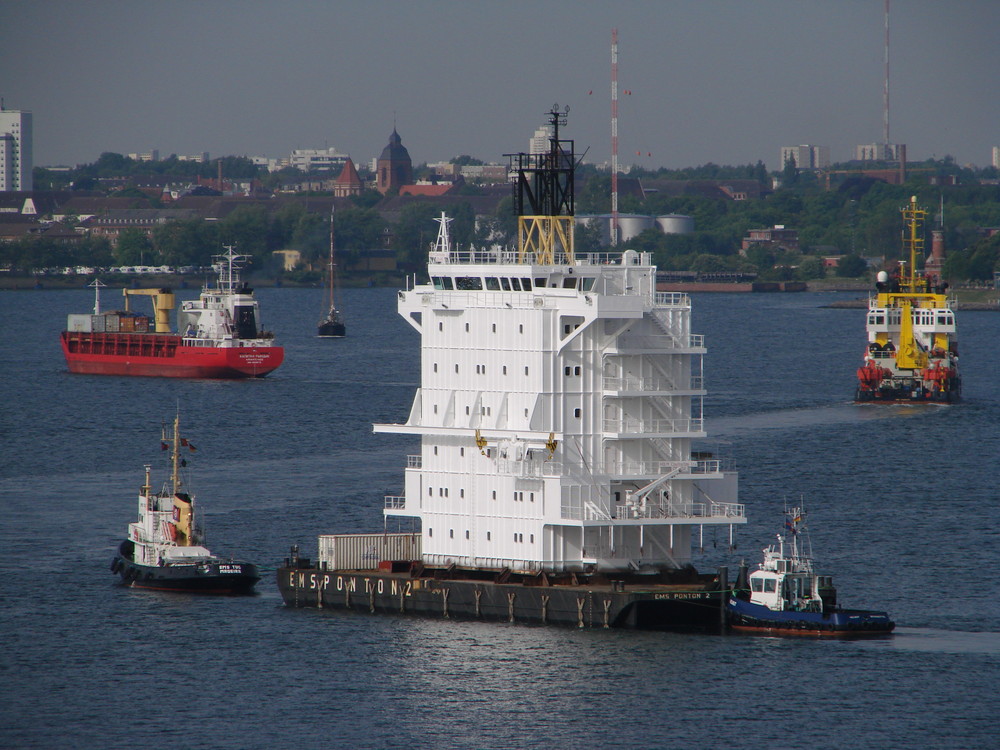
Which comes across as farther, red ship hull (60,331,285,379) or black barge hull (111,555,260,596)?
red ship hull (60,331,285,379)

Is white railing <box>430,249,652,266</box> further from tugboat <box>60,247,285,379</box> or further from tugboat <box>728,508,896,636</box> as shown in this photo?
tugboat <box>60,247,285,379</box>

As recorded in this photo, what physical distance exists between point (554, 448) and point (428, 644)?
608 cm

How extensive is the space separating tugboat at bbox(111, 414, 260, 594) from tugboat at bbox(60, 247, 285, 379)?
80.5 m

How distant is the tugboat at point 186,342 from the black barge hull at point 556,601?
88926 mm

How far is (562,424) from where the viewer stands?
173 ft

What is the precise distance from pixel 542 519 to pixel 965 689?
11.6m

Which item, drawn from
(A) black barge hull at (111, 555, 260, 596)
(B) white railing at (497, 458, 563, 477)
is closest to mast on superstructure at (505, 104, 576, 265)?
(B) white railing at (497, 458, 563, 477)

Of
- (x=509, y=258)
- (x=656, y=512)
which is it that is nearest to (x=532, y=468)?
(x=656, y=512)

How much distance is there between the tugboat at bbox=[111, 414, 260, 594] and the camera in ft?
197

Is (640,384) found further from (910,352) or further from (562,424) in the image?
(910,352)

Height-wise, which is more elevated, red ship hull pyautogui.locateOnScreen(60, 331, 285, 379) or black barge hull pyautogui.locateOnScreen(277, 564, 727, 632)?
red ship hull pyautogui.locateOnScreen(60, 331, 285, 379)

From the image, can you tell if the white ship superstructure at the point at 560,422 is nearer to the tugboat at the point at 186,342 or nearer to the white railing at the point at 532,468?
the white railing at the point at 532,468

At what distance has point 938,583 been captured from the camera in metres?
61.2

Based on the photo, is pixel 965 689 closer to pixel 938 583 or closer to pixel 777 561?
pixel 777 561
